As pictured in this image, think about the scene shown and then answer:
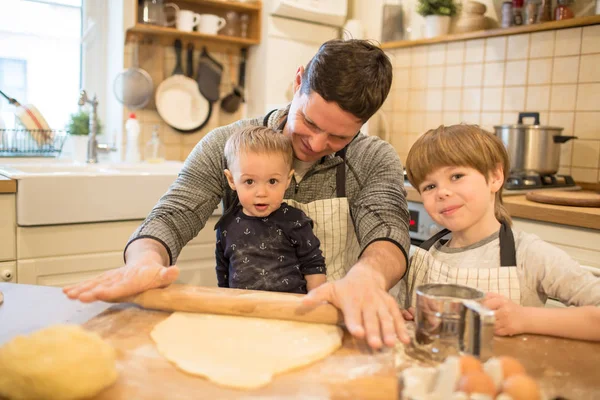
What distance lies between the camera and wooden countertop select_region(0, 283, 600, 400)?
0.67 meters

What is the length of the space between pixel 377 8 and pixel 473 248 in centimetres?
218

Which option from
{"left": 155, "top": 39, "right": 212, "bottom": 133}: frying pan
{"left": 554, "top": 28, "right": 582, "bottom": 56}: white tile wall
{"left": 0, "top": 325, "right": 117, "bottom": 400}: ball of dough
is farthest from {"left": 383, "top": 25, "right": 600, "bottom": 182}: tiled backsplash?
{"left": 0, "top": 325, "right": 117, "bottom": 400}: ball of dough

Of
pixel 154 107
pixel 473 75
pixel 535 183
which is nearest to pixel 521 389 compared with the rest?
pixel 535 183

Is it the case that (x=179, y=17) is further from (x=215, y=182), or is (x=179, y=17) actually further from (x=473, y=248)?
(x=473, y=248)

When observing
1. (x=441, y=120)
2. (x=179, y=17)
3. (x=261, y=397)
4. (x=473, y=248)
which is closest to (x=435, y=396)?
(x=261, y=397)

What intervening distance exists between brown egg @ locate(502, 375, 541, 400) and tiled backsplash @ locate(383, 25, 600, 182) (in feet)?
5.93

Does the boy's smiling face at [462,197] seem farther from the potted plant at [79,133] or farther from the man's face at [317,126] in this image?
the potted plant at [79,133]

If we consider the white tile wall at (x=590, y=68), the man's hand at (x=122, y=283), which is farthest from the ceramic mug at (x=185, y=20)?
the man's hand at (x=122, y=283)

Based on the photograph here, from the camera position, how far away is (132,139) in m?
2.52

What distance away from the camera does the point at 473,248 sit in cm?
112

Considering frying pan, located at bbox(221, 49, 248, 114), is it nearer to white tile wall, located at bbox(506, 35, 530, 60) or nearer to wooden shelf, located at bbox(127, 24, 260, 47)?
wooden shelf, located at bbox(127, 24, 260, 47)

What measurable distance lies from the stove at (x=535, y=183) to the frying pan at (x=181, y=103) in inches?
60.2

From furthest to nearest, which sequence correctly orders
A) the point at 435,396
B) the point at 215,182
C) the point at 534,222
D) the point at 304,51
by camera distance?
the point at 304,51
the point at 534,222
the point at 215,182
the point at 435,396

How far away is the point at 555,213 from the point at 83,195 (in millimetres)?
1518
